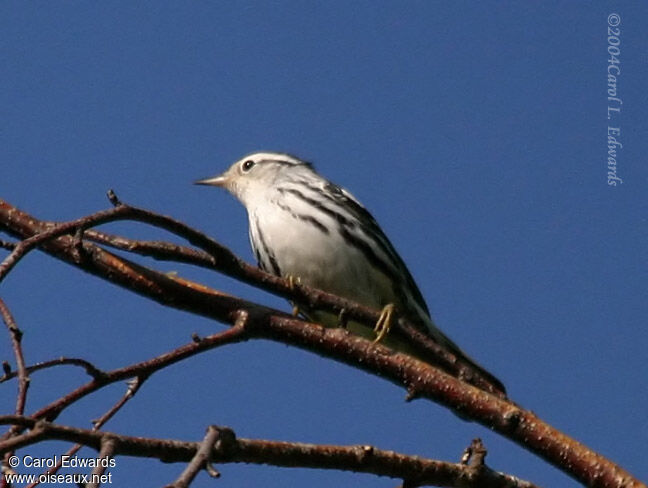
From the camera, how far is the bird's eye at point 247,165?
30.1ft

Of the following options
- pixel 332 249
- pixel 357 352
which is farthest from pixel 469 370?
pixel 332 249

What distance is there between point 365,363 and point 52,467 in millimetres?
1242

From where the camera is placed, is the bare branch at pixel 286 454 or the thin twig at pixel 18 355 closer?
the bare branch at pixel 286 454

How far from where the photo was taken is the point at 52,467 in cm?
327

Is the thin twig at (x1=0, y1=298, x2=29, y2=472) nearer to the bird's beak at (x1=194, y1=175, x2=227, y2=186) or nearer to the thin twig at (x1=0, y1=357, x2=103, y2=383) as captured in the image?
the thin twig at (x1=0, y1=357, x2=103, y2=383)

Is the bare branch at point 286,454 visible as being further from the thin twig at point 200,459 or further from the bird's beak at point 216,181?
the bird's beak at point 216,181

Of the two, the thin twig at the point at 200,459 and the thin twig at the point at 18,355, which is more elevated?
the thin twig at the point at 18,355

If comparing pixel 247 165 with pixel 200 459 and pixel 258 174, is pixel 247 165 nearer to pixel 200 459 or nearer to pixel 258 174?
pixel 258 174

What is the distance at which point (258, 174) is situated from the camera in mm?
8828

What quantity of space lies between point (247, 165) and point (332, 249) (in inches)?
86.5

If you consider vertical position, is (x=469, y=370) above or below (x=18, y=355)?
above

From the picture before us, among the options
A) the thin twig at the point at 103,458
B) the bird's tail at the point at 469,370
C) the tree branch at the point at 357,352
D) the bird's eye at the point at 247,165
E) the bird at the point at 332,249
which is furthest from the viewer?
the bird's eye at the point at 247,165

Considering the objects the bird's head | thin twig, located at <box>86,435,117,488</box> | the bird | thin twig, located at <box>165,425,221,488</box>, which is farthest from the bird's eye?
thin twig, located at <box>86,435,117,488</box>

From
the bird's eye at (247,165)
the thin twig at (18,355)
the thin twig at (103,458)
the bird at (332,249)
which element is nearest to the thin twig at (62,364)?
the thin twig at (18,355)
